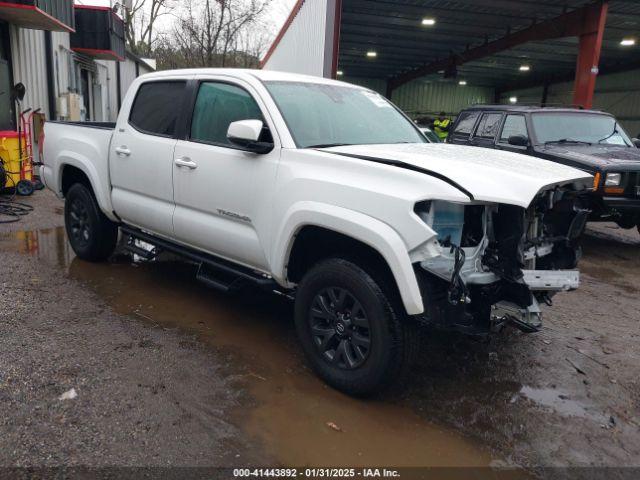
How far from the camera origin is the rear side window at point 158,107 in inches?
179

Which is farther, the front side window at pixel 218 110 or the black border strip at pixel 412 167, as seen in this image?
the front side window at pixel 218 110

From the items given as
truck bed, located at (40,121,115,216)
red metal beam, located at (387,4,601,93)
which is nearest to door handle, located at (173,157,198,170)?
truck bed, located at (40,121,115,216)

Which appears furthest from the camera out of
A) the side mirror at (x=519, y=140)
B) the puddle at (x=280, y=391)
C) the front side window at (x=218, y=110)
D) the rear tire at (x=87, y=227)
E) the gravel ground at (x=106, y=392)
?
the side mirror at (x=519, y=140)

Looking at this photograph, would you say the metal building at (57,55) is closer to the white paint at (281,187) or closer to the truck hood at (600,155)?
the white paint at (281,187)

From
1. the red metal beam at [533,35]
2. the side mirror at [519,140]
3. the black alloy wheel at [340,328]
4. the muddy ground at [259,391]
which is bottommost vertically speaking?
the muddy ground at [259,391]

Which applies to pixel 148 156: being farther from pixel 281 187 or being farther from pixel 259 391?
pixel 259 391

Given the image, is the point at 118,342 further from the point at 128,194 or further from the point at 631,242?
the point at 631,242

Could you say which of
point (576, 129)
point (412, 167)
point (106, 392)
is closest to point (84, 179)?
point (106, 392)

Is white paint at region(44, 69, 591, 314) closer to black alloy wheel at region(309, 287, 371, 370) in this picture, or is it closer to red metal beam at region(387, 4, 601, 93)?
black alloy wheel at region(309, 287, 371, 370)

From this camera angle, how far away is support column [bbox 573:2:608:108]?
1375cm

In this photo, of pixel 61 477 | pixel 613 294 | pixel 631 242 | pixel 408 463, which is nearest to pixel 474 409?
pixel 408 463

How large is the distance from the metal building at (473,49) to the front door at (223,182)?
814cm

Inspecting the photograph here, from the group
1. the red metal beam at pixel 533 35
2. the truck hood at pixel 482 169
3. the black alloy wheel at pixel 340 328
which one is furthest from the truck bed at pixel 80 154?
the red metal beam at pixel 533 35

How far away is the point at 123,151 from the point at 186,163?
1017mm
